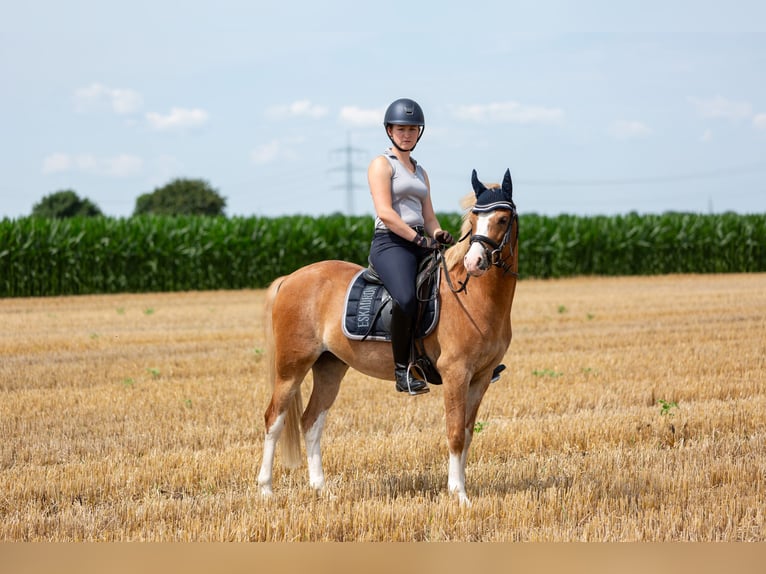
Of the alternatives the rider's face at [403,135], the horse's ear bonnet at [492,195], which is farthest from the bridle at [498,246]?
the rider's face at [403,135]

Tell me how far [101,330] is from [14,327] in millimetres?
2285

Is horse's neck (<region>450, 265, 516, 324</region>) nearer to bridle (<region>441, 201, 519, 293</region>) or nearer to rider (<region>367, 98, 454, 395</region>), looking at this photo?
bridle (<region>441, 201, 519, 293</region>)

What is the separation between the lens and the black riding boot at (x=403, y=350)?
632cm

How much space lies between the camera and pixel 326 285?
6.92 metres

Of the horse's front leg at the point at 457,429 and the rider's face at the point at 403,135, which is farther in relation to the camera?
the rider's face at the point at 403,135

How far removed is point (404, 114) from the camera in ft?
21.0

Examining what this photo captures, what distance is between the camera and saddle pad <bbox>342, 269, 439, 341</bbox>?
6398 mm

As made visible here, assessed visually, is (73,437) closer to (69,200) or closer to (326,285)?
(326,285)

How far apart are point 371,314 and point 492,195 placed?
1348mm

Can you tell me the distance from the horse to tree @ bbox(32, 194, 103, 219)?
72501 millimetres

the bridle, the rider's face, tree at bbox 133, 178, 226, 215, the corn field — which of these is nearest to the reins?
the bridle

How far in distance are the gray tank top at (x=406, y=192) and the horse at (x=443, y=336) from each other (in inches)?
15.7

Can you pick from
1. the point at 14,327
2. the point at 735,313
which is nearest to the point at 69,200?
the point at 14,327

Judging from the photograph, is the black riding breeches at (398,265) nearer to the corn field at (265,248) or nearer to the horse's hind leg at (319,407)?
the horse's hind leg at (319,407)
